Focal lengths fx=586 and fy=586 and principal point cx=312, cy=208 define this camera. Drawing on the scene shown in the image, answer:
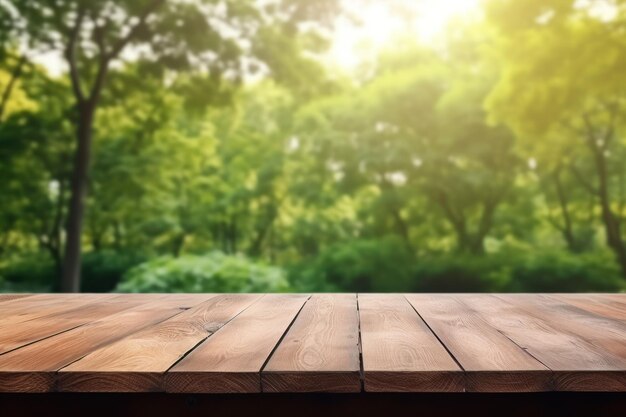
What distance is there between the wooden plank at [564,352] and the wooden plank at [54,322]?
1.29 metres

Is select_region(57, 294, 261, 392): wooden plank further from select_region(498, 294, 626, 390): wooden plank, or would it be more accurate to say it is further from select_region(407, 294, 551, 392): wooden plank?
select_region(498, 294, 626, 390): wooden plank

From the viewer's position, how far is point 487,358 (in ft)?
4.23

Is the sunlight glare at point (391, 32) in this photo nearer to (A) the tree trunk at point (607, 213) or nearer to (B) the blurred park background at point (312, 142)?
(B) the blurred park background at point (312, 142)

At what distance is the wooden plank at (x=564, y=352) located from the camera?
3.95 ft

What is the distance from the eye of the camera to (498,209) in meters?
17.4

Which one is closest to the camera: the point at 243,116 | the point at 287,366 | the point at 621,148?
the point at 287,366

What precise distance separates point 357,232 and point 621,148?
8.08 metres

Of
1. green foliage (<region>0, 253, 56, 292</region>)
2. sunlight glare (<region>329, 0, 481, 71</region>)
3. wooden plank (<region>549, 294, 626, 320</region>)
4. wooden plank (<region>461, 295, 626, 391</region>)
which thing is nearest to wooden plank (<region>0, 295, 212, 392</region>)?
wooden plank (<region>461, 295, 626, 391</region>)

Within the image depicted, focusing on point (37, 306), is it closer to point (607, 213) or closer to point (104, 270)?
point (104, 270)

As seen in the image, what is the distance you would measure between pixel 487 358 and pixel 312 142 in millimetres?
15609

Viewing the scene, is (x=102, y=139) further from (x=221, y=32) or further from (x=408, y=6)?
(x=408, y=6)

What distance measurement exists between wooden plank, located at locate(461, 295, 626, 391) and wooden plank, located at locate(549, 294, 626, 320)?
0.93 ft

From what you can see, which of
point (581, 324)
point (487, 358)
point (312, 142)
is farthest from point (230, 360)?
point (312, 142)

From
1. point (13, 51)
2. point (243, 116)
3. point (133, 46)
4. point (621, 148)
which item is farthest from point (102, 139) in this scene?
point (621, 148)
